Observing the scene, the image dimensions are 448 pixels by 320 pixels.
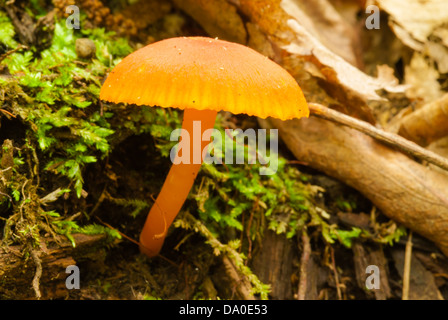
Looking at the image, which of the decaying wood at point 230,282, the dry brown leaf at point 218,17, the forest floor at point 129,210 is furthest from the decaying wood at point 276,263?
the dry brown leaf at point 218,17

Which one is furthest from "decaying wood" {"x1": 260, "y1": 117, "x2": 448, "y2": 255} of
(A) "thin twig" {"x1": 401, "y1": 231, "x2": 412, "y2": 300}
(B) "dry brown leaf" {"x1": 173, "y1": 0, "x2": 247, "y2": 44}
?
(B) "dry brown leaf" {"x1": 173, "y1": 0, "x2": 247, "y2": 44}

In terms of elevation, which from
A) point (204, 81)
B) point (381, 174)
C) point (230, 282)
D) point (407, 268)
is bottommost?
point (230, 282)

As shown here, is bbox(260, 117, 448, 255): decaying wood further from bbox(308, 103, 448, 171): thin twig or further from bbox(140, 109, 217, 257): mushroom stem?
bbox(140, 109, 217, 257): mushroom stem

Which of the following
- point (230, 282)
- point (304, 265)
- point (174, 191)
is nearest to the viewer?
point (174, 191)

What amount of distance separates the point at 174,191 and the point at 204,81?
0.72 meters

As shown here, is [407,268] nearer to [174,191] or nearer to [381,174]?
[381,174]

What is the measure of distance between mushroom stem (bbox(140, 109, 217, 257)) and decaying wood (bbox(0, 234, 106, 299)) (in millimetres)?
267

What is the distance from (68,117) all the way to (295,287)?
5.53 feet

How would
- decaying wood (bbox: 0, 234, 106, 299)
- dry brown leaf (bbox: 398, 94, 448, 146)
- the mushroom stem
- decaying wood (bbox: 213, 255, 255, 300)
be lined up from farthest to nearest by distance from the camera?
dry brown leaf (bbox: 398, 94, 448, 146) < decaying wood (bbox: 213, 255, 255, 300) < the mushroom stem < decaying wood (bbox: 0, 234, 106, 299)

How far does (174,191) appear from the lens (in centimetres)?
181

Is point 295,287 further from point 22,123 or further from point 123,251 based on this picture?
point 22,123

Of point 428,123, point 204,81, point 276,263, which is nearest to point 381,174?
point 428,123

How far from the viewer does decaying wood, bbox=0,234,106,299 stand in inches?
58.8

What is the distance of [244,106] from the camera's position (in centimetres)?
131
